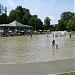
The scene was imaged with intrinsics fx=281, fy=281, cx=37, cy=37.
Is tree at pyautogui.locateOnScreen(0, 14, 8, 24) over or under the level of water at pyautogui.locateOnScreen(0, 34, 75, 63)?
over

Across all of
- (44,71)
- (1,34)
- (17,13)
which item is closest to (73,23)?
A: (17,13)

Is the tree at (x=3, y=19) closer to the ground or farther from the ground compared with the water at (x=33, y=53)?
farther from the ground

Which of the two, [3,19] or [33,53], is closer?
[33,53]

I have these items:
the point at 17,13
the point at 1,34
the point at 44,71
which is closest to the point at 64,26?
the point at 17,13

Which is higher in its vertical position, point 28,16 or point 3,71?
point 28,16

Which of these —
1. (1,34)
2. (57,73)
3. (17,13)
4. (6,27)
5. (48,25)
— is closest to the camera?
(57,73)

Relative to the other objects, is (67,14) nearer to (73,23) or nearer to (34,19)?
(34,19)

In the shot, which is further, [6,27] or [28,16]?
[28,16]

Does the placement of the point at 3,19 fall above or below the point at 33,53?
above

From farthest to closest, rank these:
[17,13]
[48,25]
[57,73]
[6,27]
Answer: [48,25] → [17,13] → [6,27] → [57,73]

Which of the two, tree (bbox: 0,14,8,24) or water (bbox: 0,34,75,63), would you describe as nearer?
water (bbox: 0,34,75,63)

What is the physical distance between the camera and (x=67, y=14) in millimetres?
192125

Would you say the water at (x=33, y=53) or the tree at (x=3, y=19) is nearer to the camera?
the water at (x=33, y=53)

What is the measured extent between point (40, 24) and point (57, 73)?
153 m
